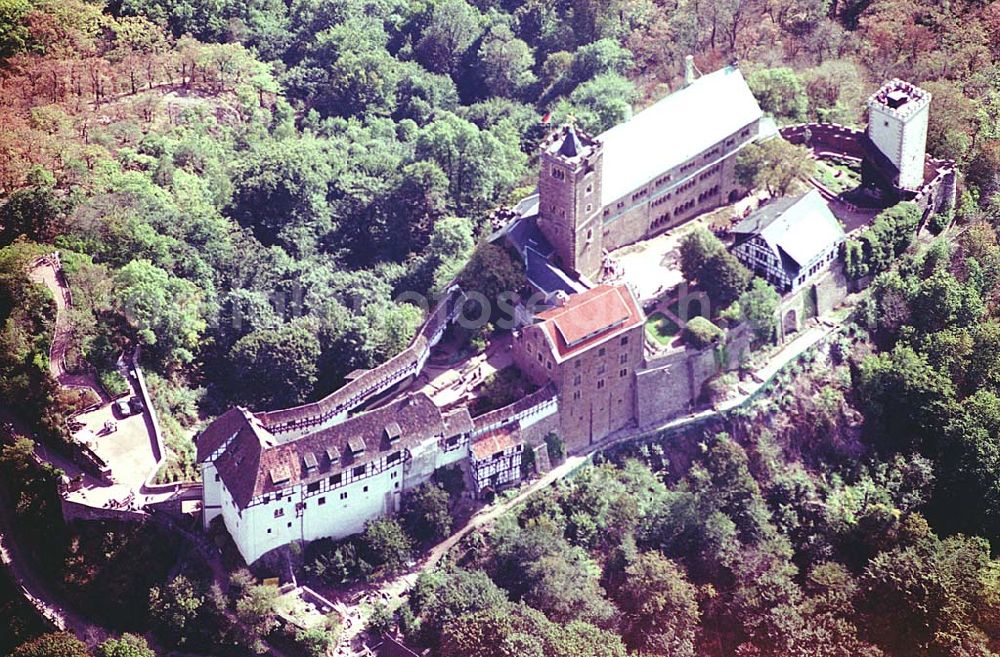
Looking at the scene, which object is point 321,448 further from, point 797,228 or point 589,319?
point 797,228

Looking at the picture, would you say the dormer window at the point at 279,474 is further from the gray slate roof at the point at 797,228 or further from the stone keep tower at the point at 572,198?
the gray slate roof at the point at 797,228

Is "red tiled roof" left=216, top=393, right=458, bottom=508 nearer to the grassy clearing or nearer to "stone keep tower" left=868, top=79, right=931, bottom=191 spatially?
the grassy clearing

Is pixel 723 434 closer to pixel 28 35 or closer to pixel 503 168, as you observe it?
pixel 503 168

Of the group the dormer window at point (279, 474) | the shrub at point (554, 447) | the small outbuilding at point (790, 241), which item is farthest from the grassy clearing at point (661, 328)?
Answer: the dormer window at point (279, 474)

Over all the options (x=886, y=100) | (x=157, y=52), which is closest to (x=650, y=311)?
(x=886, y=100)

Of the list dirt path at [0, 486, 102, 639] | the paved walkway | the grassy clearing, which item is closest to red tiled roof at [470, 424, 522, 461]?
the paved walkway
